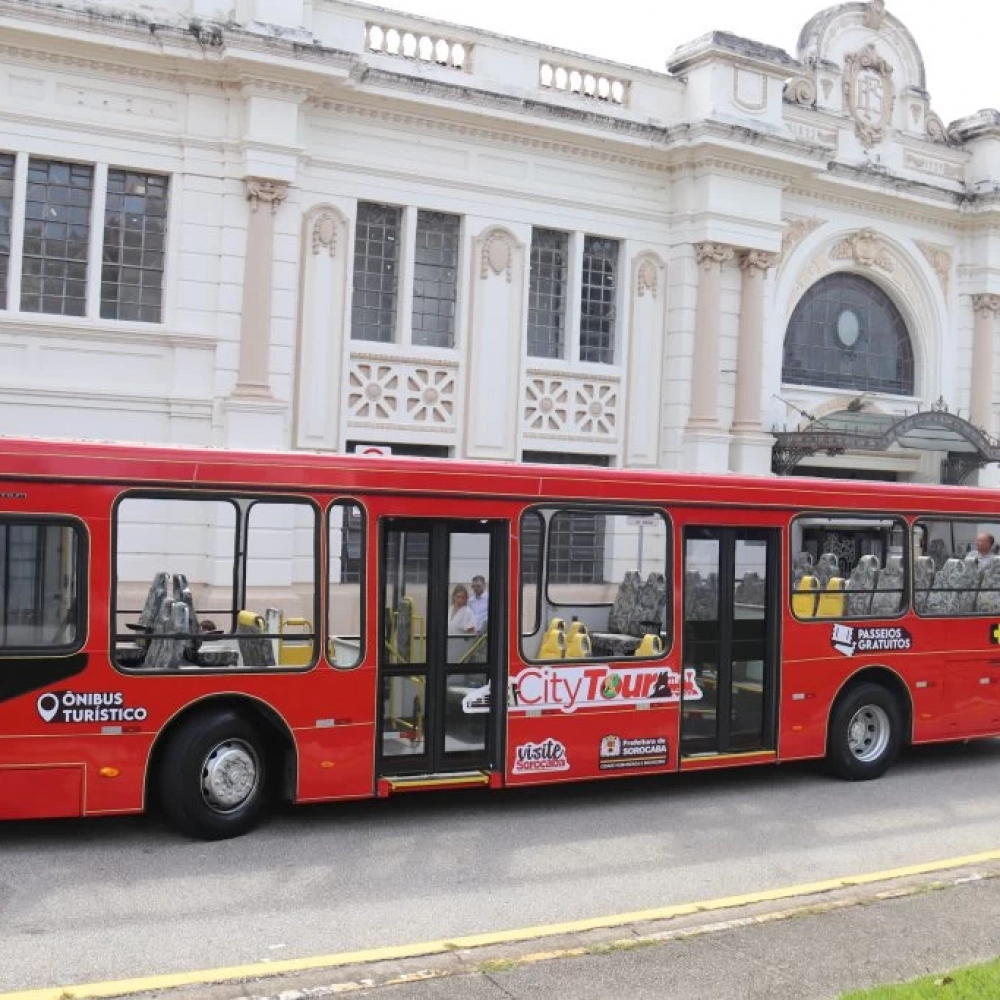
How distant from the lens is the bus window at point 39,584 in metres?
8.38

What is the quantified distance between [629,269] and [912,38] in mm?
8052

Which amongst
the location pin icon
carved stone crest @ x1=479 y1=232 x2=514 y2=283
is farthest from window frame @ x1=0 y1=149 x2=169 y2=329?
the location pin icon

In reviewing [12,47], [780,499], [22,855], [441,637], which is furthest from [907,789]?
[12,47]

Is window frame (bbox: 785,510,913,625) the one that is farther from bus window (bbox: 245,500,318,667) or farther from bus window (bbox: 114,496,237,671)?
bus window (bbox: 114,496,237,671)

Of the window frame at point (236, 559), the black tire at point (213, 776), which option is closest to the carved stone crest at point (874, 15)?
the window frame at point (236, 559)

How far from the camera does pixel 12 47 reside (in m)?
16.8

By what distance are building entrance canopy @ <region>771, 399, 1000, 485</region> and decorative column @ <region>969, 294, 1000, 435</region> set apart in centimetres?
145

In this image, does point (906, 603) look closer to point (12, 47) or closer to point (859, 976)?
point (859, 976)

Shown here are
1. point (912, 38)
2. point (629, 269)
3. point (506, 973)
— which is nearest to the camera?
point (506, 973)

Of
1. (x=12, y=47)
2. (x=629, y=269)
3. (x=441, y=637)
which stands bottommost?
(x=441, y=637)

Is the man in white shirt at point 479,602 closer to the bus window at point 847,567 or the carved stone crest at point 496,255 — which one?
A: the bus window at point 847,567

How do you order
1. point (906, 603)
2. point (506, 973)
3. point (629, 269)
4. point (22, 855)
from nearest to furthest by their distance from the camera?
point (506, 973) < point (22, 855) < point (906, 603) < point (629, 269)

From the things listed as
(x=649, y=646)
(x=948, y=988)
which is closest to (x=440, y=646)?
(x=649, y=646)

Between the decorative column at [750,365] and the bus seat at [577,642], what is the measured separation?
12.0 metres
